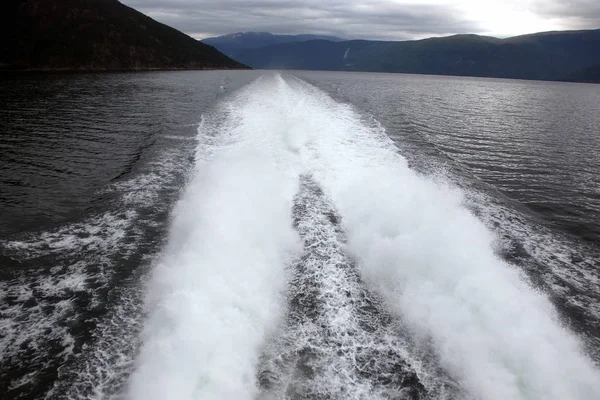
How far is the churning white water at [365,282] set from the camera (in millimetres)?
5504

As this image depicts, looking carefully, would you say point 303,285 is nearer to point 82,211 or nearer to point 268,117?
point 82,211

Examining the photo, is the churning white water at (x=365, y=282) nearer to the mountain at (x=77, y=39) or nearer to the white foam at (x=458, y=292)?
the white foam at (x=458, y=292)

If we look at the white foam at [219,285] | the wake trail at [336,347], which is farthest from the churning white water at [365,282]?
the wake trail at [336,347]

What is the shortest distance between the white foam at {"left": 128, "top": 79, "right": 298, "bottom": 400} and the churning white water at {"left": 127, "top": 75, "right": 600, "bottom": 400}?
0.02 metres

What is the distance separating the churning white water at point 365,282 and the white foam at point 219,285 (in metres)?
0.02

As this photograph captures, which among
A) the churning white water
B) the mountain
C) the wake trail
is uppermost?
the mountain

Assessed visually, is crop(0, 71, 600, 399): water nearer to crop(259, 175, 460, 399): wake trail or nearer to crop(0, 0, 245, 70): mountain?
crop(259, 175, 460, 399): wake trail

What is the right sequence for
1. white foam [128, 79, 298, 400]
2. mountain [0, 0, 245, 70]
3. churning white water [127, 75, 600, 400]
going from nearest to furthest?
white foam [128, 79, 298, 400] → churning white water [127, 75, 600, 400] → mountain [0, 0, 245, 70]

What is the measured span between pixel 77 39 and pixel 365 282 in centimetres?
10198

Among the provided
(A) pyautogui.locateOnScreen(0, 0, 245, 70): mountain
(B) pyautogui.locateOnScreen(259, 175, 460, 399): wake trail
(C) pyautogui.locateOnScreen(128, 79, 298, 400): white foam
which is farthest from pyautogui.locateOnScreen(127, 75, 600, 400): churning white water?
(A) pyautogui.locateOnScreen(0, 0, 245, 70): mountain

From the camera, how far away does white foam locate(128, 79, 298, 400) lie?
5366 mm

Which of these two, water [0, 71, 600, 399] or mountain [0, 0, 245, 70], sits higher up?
mountain [0, 0, 245, 70]

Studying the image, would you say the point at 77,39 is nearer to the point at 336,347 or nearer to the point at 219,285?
the point at 219,285

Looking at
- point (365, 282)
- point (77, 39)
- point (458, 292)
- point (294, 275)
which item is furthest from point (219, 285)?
point (77, 39)
